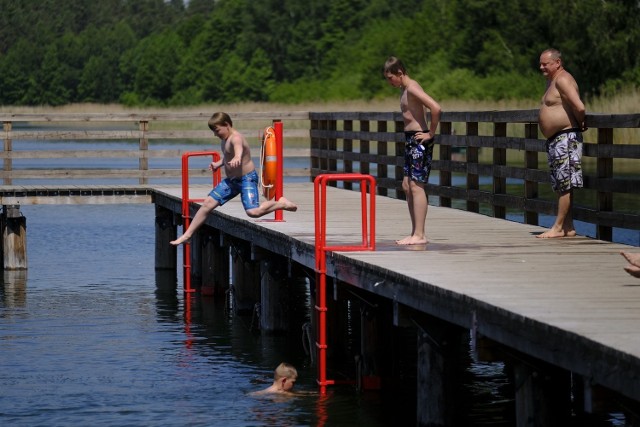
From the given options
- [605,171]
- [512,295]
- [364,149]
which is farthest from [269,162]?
[364,149]

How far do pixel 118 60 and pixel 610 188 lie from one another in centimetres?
12977

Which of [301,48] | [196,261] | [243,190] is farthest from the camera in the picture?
[301,48]

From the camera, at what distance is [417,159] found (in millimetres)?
11078

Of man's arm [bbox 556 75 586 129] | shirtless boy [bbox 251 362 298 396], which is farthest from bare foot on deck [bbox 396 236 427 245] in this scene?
man's arm [bbox 556 75 586 129]

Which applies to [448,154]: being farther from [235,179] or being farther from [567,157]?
[567,157]

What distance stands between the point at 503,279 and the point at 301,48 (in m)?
105

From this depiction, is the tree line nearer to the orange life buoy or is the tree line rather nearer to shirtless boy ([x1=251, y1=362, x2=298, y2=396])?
the orange life buoy

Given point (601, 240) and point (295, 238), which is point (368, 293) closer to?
point (295, 238)

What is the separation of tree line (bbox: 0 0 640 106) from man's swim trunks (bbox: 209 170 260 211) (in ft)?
129

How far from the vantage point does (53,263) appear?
20922 millimetres

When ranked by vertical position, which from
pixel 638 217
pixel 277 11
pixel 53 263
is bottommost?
pixel 53 263

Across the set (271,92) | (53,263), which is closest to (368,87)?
(271,92)

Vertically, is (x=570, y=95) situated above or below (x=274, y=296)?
above

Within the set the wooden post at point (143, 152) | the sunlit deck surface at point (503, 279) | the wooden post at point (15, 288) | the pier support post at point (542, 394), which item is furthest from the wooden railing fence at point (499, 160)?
the wooden post at point (15, 288)
